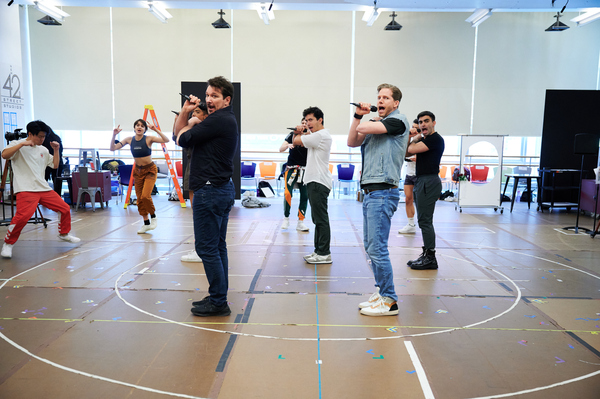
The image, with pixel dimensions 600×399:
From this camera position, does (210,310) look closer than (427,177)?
Yes

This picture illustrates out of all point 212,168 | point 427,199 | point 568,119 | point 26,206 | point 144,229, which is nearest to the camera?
point 212,168

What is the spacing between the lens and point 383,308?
134 inches

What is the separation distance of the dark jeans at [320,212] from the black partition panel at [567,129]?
24.4ft

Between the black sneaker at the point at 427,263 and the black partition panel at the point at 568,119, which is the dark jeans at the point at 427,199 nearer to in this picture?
the black sneaker at the point at 427,263

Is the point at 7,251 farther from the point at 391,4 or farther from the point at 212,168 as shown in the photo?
the point at 391,4

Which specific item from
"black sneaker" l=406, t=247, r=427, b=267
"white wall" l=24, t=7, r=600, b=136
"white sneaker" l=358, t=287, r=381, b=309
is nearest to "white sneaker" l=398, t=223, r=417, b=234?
"black sneaker" l=406, t=247, r=427, b=267

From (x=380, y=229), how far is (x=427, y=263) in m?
Answer: 1.74

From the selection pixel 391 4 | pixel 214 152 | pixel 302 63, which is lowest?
pixel 214 152

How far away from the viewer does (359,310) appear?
3.54 metres

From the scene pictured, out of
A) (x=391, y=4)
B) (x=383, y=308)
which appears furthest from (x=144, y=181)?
(x=391, y=4)

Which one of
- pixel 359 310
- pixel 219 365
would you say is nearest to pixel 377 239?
pixel 359 310

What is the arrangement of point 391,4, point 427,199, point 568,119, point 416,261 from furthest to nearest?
point 568,119, point 391,4, point 416,261, point 427,199

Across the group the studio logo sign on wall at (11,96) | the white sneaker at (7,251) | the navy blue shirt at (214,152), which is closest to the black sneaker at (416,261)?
the navy blue shirt at (214,152)

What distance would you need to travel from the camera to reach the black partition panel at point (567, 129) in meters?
10.2
